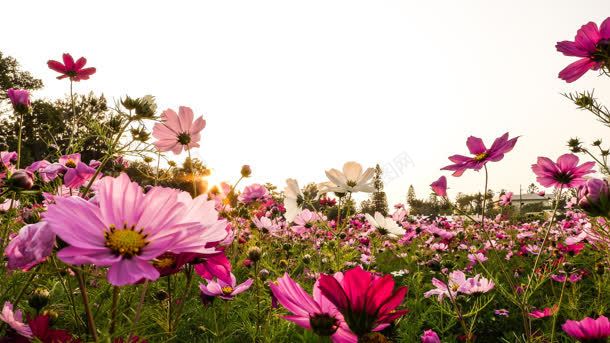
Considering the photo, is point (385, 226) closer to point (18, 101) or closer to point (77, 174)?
point (77, 174)

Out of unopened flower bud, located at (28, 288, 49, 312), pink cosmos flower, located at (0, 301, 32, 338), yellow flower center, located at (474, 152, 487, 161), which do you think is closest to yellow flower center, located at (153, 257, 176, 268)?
pink cosmos flower, located at (0, 301, 32, 338)

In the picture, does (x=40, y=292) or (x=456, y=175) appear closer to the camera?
(x=40, y=292)

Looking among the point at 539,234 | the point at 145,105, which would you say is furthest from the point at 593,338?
the point at 539,234

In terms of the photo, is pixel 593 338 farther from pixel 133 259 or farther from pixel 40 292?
pixel 40 292

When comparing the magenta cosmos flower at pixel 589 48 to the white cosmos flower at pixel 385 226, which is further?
the white cosmos flower at pixel 385 226

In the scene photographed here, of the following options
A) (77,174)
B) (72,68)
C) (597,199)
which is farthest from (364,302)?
(72,68)

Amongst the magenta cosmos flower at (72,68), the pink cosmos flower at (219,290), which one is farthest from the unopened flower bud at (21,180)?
the magenta cosmos flower at (72,68)

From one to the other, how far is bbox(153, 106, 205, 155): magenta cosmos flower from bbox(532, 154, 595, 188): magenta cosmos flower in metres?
1.19

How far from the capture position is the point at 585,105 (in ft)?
4.00

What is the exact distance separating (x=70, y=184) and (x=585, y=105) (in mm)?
1573

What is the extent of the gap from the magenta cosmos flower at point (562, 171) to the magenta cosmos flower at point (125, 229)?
1.26m

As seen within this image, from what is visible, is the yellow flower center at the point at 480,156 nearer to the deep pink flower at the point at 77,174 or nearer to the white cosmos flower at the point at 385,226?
the white cosmos flower at the point at 385,226

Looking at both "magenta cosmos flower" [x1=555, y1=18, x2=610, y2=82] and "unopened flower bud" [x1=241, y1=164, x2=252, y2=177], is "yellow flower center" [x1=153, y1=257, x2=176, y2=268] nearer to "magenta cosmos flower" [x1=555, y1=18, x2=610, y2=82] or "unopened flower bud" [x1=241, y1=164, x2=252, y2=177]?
"magenta cosmos flower" [x1=555, y1=18, x2=610, y2=82]

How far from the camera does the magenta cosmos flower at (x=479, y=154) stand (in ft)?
3.48
